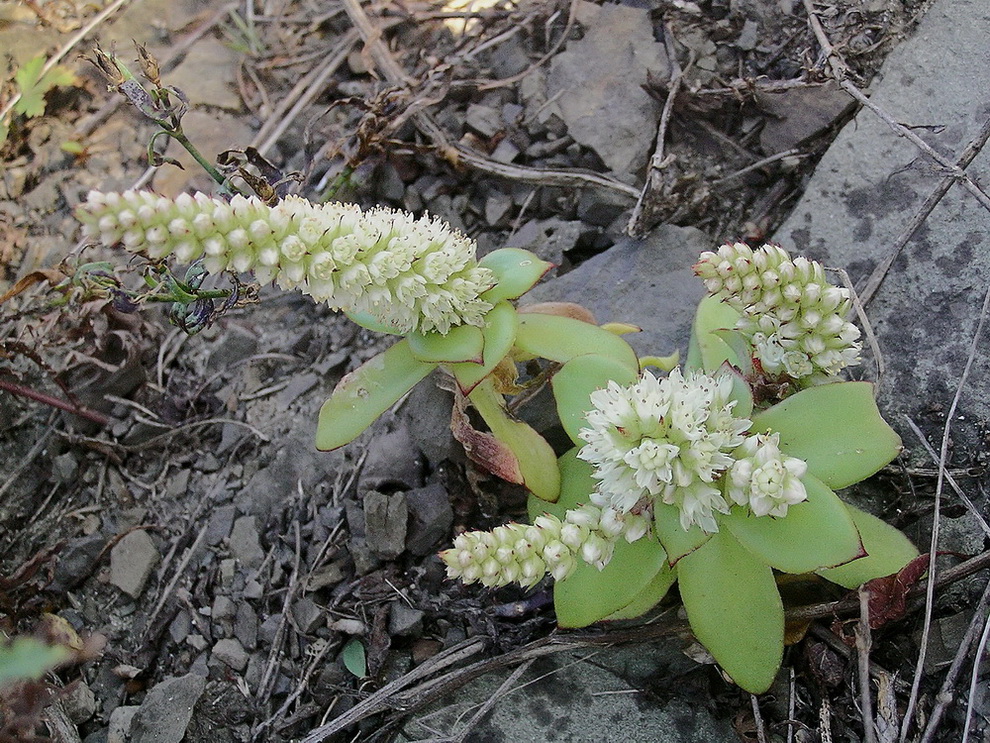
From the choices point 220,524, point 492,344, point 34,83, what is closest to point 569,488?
point 492,344

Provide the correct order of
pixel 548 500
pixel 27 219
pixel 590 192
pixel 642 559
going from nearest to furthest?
pixel 642 559, pixel 548 500, pixel 590 192, pixel 27 219

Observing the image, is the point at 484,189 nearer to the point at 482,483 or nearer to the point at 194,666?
the point at 482,483

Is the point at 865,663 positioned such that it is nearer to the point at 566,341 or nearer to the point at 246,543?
the point at 566,341

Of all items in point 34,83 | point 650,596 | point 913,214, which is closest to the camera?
point 650,596

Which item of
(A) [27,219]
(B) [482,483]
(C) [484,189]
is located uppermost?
(A) [27,219]

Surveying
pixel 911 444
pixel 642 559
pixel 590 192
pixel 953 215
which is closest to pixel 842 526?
pixel 642 559

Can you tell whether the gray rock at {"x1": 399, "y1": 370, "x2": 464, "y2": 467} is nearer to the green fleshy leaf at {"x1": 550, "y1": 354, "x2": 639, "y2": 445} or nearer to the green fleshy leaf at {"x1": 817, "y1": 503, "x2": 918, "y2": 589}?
the green fleshy leaf at {"x1": 550, "y1": 354, "x2": 639, "y2": 445}

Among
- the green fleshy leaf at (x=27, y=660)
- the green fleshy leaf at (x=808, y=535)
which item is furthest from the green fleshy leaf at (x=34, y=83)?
the green fleshy leaf at (x=808, y=535)
